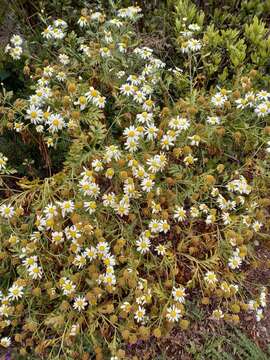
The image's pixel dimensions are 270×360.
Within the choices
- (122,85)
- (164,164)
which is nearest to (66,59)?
(122,85)

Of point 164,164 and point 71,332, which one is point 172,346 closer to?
point 71,332

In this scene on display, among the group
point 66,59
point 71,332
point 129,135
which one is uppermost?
point 66,59

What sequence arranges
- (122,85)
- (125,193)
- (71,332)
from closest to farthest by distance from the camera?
(71,332) < (125,193) < (122,85)

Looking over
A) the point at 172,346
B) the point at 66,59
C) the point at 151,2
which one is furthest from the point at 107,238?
the point at 151,2

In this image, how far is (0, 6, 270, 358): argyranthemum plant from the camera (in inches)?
112

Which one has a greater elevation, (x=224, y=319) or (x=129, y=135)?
(x=129, y=135)

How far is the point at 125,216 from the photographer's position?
3131mm

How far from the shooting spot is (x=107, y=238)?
305cm

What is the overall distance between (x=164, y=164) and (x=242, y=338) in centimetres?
122

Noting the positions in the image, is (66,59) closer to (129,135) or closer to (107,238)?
(129,135)

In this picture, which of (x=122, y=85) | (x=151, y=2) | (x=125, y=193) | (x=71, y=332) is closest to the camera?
(x=71, y=332)

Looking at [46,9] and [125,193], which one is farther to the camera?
[46,9]

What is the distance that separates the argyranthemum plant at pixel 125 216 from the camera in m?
2.84

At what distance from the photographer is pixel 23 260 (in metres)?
2.91
